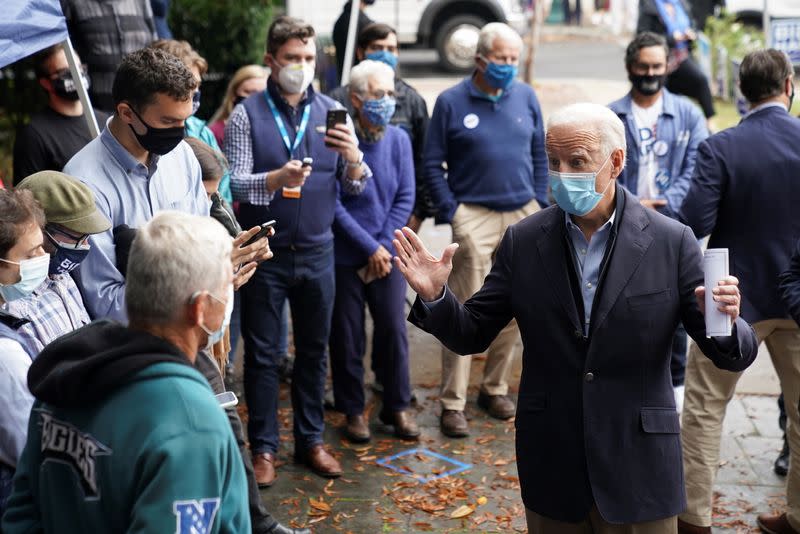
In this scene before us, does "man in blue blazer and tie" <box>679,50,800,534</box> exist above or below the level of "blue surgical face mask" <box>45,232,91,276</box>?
below

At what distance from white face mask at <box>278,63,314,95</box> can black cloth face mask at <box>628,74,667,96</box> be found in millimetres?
2259

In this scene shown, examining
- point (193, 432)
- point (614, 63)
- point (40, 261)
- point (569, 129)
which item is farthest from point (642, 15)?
point (614, 63)

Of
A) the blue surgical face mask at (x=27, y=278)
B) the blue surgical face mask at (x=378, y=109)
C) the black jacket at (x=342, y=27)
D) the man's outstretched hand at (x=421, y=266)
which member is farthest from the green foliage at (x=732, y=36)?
the blue surgical face mask at (x=27, y=278)

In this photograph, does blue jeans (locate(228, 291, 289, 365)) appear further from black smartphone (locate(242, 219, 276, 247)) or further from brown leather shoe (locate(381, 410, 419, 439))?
black smartphone (locate(242, 219, 276, 247))

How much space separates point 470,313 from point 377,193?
269 centimetres

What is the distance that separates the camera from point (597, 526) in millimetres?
3863

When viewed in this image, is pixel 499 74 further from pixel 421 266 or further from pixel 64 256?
pixel 64 256

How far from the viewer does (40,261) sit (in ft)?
12.2

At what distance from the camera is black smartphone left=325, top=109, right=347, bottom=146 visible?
5992mm

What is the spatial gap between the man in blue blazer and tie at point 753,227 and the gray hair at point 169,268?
347 cm

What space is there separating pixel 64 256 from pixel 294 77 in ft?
7.94

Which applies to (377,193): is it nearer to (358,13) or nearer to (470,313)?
(470,313)

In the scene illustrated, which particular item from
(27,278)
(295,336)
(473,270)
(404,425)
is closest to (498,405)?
(404,425)

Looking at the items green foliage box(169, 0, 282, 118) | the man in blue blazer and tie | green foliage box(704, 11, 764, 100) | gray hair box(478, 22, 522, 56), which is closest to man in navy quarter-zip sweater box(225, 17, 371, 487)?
gray hair box(478, 22, 522, 56)
